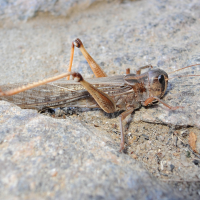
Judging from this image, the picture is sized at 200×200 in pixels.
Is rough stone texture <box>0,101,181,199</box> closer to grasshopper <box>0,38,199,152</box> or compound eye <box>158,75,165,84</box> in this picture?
grasshopper <box>0,38,199,152</box>

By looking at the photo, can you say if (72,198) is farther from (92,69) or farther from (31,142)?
(92,69)

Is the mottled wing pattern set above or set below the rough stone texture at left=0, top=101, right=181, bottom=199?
above

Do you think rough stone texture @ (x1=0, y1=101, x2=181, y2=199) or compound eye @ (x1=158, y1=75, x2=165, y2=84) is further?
compound eye @ (x1=158, y1=75, x2=165, y2=84)

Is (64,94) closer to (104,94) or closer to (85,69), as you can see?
(104,94)

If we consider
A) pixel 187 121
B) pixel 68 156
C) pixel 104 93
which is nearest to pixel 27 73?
pixel 104 93

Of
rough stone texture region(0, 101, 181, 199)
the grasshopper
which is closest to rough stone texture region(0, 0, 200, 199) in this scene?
rough stone texture region(0, 101, 181, 199)

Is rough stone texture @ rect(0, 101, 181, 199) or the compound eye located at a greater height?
the compound eye

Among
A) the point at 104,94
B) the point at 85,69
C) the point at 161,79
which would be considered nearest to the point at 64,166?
the point at 104,94

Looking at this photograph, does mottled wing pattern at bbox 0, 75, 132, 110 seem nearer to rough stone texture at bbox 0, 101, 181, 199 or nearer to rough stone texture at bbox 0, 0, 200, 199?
rough stone texture at bbox 0, 0, 200, 199
